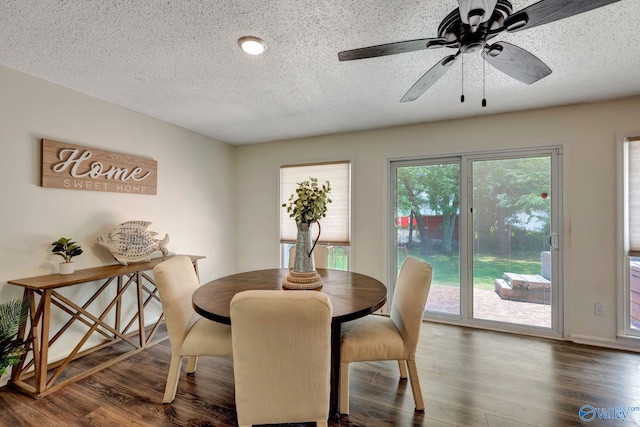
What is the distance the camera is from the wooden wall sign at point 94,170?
2.29m

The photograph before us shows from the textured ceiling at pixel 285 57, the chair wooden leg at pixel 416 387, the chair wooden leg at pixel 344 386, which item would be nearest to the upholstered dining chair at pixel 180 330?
the chair wooden leg at pixel 344 386

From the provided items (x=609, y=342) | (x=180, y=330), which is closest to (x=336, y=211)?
(x=180, y=330)

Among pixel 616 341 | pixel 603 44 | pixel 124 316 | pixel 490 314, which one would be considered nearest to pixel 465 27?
pixel 603 44

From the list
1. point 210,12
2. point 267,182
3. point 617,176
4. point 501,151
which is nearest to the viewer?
point 210,12

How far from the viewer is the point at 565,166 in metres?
2.81

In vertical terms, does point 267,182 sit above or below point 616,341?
above

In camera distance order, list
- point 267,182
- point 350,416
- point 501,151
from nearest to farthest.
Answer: point 350,416 < point 501,151 < point 267,182

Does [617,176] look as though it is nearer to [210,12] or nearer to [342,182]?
[342,182]

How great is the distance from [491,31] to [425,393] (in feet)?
7.35

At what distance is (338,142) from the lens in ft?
12.4

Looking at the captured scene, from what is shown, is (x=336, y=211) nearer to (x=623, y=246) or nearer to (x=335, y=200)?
(x=335, y=200)

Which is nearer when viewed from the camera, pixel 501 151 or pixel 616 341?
pixel 616 341

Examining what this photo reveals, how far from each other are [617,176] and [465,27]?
2533 mm

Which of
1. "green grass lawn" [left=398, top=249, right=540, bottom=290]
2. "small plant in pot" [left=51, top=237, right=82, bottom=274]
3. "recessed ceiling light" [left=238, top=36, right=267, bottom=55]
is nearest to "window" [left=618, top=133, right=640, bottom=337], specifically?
"green grass lawn" [left=398, top=249, right=540, bottom=290]
